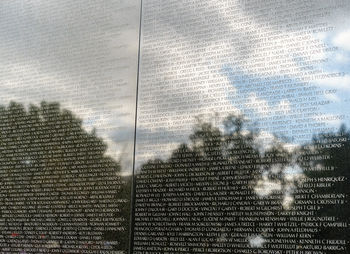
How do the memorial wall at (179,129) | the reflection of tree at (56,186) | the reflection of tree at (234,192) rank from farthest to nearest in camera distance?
the reflection of tree at (56,186), the memorial wall at (179,129), the reflection of tree at (234,192)

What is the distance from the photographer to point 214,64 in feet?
20.4

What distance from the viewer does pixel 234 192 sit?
5547 millimetres

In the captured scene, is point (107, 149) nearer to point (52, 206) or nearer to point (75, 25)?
point (52, 206)

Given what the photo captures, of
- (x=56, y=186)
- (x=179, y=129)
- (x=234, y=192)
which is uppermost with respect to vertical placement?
(x=179, y=129)

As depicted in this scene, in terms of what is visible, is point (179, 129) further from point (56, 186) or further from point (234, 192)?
point (56, 186)

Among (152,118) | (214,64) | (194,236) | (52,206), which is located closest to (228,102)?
(214,64)

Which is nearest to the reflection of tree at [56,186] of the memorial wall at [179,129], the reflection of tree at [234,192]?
the memorial wall at [179,129]

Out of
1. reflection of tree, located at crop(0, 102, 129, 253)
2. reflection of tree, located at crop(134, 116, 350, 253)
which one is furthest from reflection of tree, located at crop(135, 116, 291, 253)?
reflection of tree, located at crop(0, 102, 129, 253)

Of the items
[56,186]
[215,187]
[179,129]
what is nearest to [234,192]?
[215,187]

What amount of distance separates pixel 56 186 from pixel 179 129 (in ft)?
6.65

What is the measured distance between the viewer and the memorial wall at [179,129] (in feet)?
17.3

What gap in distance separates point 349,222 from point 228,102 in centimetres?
199

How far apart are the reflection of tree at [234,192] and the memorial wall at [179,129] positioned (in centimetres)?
1

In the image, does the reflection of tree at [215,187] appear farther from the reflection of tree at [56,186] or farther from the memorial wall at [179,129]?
the reflection of tree at [56,186]
